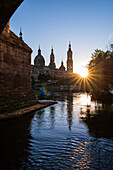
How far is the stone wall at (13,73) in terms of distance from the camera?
34.0 ft

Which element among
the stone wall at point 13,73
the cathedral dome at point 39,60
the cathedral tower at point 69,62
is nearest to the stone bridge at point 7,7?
the stone wall at point 13,73

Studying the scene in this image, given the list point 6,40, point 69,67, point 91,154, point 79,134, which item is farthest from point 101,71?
point 69,67

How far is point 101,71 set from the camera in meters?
22.1

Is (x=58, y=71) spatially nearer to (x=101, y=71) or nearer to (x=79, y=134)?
(x=101, y=71)

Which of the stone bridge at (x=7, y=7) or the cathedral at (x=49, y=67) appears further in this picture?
the cathedral at (x=49, y=67)

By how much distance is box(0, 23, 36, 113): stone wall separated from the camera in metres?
10.4

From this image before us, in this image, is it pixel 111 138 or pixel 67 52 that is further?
pixel 67 52

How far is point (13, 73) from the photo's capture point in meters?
11.7

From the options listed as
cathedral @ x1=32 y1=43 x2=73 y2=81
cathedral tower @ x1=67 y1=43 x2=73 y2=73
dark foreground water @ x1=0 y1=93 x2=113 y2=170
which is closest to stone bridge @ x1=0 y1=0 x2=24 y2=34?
dark foreground water @ x1=0 y1=93 x2=113 y2=170

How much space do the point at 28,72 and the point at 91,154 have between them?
10784 millimetres

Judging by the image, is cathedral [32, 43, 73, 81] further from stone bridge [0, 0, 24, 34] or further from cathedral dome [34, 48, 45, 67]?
stone bridge [0, 0, 24, 34]

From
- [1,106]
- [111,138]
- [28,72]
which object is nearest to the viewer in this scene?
[111,138]

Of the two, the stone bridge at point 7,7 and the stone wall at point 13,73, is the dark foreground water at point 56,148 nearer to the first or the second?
the stone wall at point 13,73

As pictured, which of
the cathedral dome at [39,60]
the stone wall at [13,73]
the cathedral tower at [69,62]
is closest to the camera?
the stone wall at [13,73]
